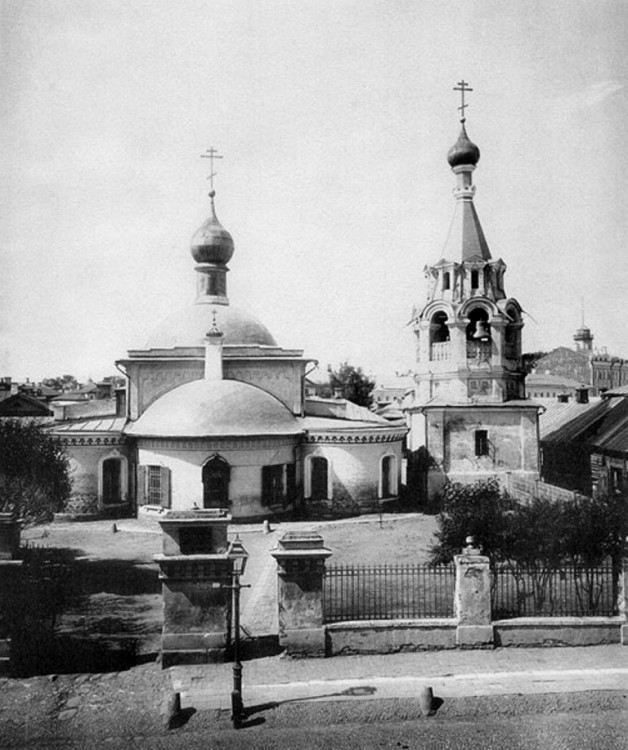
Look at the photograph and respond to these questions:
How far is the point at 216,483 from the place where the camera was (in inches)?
972

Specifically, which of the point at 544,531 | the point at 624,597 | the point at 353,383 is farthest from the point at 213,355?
the point at 353,383

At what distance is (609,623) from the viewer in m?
12.2

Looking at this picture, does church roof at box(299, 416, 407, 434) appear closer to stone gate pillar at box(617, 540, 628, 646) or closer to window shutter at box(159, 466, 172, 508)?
window shutter at box(159, 466, 172, 508)

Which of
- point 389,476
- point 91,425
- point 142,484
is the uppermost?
point 91,425

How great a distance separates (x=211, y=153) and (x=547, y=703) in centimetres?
2969

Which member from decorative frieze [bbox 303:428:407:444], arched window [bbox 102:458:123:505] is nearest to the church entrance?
decorative frieze [bbox 303:428:407:444]

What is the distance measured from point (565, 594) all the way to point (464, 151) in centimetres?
2166

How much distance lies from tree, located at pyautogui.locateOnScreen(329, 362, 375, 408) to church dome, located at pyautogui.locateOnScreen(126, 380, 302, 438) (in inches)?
1033

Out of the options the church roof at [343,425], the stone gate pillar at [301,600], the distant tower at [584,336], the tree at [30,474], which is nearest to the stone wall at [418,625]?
the stone gate pillar at [301,600]

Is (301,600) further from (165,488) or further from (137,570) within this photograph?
(165,488)

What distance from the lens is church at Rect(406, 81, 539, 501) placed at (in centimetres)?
2844

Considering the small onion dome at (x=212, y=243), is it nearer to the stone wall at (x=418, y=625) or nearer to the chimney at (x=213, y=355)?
the chimney at (x=213, y=355)

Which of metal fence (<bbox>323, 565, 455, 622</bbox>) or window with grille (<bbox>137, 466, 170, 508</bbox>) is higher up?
window with grille (<bbox>137, 466, 170, 508</bbox>)

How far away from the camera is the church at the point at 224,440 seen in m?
24.7
